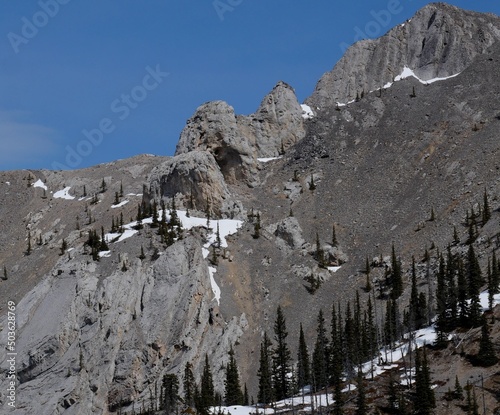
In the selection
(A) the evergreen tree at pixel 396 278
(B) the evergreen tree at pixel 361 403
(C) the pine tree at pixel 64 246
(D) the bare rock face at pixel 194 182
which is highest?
(D) the bare rock face at pixel 194 182

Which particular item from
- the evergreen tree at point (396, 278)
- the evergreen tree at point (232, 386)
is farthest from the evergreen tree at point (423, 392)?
the evergreen tree at point (396, 278)

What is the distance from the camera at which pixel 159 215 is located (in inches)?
6826

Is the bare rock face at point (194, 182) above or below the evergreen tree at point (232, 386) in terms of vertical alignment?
above

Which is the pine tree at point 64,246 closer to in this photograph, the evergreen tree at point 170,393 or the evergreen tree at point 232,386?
the evergreen tree at point 170,393

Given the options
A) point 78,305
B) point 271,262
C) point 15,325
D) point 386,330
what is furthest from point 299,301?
point 15,325

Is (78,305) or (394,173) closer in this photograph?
(78,305)

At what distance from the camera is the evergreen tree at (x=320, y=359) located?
13025cm

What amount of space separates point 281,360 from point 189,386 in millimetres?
16290

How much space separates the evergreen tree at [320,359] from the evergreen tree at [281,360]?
493 cm

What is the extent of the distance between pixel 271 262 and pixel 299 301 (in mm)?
12713

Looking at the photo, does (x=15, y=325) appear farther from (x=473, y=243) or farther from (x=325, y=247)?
(x=473, y=243)

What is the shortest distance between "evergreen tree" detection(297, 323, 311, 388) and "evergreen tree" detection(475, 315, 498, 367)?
27.1m

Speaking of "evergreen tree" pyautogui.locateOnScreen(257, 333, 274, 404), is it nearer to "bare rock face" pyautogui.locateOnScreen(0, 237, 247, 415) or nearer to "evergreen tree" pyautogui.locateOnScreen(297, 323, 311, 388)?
"evergreen tree" pyautogui.locateOnScreen(297, 323, 311, 388)

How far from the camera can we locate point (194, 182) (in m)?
182
